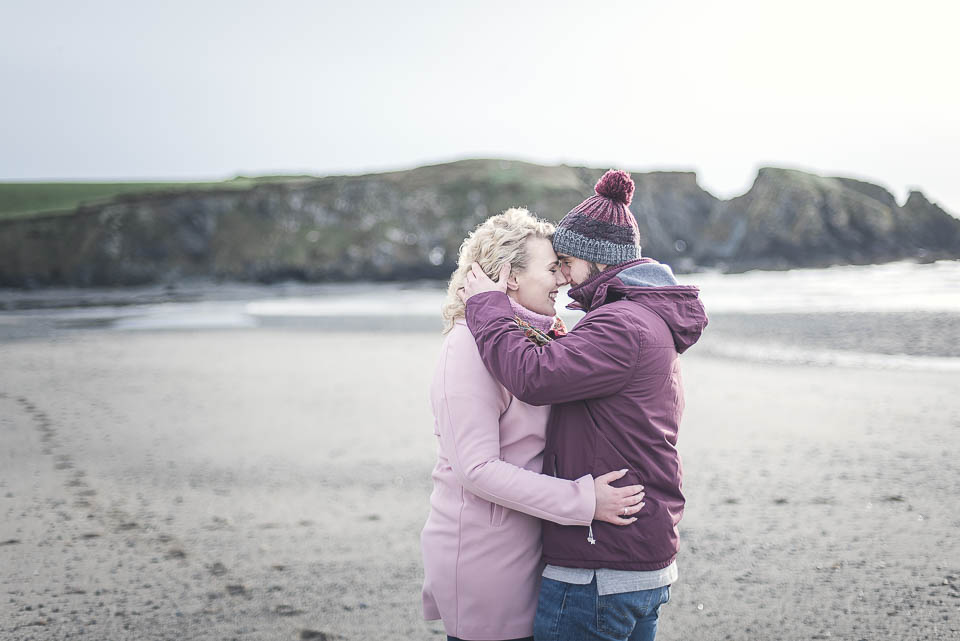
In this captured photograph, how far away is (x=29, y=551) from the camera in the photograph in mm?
5859

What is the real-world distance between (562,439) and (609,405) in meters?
0.23

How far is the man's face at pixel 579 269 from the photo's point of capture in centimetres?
258

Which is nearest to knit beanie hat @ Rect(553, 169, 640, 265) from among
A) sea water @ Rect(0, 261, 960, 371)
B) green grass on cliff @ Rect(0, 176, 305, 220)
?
sea water @ Rect(0, 261, 960, 371)

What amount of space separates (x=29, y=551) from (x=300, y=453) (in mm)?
3522

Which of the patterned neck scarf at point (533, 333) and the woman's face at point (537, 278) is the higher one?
the woman's face at point (537, 278)

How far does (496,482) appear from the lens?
231cm

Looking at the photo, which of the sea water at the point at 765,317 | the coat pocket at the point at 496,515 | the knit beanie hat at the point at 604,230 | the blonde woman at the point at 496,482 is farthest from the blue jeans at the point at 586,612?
the sea water at the point at 765,317

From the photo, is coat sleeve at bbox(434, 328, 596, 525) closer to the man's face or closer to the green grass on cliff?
the man's face

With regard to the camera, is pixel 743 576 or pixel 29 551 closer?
pixel 743 576

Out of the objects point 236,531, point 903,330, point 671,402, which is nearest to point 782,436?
point 236,531

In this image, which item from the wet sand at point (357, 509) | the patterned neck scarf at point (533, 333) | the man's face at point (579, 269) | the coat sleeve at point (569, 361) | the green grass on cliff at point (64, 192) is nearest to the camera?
the coat sleeve at point (569, 361)

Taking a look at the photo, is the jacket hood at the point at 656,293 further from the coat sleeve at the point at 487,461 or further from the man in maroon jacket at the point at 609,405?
the coat sleeve at the point at 487,461

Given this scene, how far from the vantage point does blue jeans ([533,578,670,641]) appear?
7.66 feet

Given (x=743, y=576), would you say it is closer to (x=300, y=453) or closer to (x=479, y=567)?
(x=479, y=567)
